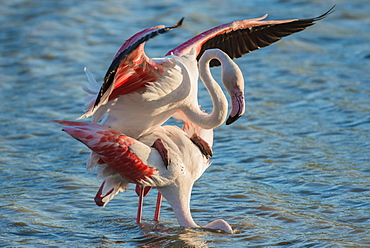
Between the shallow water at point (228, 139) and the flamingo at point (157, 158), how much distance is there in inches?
12.3

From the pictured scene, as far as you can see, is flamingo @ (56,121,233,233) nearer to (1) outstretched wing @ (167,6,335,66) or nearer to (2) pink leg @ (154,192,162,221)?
(2) pink leg @ (154,192,162,221)

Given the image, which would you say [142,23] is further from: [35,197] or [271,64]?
[35,197]

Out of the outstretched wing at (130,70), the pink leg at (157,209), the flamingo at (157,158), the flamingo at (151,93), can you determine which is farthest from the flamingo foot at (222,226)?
the outstretched wing at (130,70)

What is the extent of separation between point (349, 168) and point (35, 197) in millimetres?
3602

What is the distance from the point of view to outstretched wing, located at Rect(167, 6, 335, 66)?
22.5 ft

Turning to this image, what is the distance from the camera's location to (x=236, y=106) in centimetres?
596

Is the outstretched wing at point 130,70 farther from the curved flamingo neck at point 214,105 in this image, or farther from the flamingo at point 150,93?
the curved flamingo neck at point 214,105

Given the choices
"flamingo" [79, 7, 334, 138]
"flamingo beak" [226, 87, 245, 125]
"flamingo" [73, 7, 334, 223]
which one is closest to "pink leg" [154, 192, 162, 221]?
"flamingo" [73, 7, 334, 223]

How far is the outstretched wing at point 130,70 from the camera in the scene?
525 cm

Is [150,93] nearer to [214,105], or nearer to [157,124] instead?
[157,124]

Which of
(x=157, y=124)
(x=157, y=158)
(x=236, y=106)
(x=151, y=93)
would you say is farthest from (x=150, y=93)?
(x=236, y=106)

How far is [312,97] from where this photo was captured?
1002 cm

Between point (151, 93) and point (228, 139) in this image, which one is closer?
point (151, 93)

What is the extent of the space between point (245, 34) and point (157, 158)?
195cm
